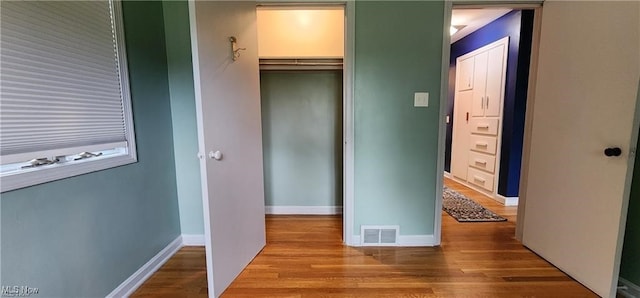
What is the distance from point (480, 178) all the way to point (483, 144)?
0.48m

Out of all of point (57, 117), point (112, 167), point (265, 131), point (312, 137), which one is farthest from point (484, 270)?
point (57, 117)

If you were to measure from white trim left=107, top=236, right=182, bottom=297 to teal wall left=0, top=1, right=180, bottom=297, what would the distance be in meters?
0.04

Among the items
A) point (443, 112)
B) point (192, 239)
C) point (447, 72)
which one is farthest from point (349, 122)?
point (192, 239)

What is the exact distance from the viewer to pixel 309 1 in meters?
1.92

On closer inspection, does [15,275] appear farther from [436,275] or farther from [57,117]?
[436,275]

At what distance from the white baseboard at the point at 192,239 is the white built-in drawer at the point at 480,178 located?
346 cm

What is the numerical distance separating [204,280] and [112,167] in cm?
91

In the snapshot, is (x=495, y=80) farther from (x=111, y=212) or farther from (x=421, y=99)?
(x=111, y=212)

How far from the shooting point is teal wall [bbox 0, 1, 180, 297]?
3.54ft

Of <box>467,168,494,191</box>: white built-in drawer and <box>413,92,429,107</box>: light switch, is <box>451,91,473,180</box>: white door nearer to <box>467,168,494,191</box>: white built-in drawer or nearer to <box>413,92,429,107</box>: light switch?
<box>467,168,494,191</box>: white built-in drawer

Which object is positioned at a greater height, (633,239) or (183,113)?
(183,113)

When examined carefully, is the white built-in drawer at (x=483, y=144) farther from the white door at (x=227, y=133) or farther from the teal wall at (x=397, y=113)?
the white door at (x=227, y=133)

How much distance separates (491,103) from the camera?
331 centimetres

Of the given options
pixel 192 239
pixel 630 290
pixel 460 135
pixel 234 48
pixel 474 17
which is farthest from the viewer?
pixel 460 135
